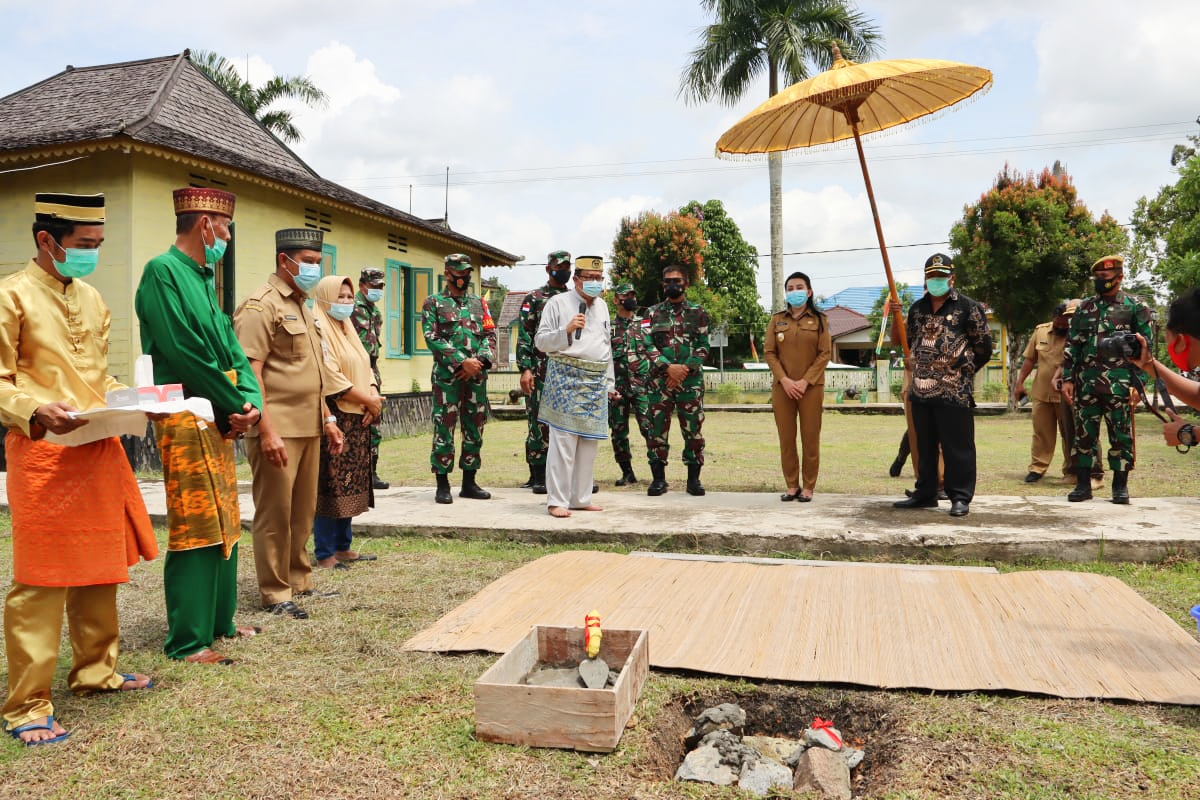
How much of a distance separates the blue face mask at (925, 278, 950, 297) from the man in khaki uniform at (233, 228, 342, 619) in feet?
13.5

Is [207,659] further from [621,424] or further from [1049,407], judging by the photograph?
[1049,407]

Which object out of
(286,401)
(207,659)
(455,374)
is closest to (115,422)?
(207,659)

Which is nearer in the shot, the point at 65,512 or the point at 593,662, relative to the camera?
the point at 65,512

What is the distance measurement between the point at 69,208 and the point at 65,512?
3.35 feet

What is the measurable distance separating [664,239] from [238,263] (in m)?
20.2

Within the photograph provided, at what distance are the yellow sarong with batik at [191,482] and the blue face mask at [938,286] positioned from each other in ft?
15.7

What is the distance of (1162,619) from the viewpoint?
3912 millimetres

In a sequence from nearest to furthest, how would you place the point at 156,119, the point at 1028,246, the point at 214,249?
the point at 214,249 → the point at 156,119 → the point at 1028,246

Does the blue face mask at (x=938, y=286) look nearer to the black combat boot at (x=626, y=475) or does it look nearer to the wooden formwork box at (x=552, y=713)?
the black combat boot at (x=626, y=475)

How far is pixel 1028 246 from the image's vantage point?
19.0m

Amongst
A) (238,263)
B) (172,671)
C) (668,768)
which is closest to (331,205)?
(238,263)

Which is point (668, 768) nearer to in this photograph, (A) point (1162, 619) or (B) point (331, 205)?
(A) point (1162, 619)

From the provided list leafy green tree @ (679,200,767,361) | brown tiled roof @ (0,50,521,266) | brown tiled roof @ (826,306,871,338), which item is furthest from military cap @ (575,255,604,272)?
brown tiled roof @ (826,306,871,338)

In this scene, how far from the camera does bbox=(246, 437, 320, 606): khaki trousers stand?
4.29 m
